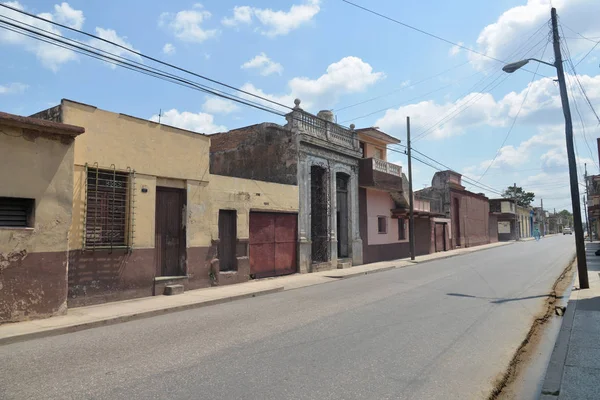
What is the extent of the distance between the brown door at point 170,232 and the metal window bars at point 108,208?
120cm

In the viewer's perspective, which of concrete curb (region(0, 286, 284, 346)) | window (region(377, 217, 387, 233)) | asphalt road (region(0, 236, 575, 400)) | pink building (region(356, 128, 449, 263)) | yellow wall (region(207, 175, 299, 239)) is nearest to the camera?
asphalt road (region(0, 236, 575, 400))

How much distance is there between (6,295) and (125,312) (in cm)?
233

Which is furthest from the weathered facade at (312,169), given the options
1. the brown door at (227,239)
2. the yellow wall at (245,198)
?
the brown door at (227,239)

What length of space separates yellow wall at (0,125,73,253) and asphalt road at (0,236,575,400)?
2369 mm

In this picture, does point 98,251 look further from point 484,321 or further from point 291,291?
point 484,321

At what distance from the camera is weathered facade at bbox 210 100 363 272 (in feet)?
63.8

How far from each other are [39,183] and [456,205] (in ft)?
131

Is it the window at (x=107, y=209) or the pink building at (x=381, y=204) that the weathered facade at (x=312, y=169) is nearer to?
the pink building at (x=381, y=204)

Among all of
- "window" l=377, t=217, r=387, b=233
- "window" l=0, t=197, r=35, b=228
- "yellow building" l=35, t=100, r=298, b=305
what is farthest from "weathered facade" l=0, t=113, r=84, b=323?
"window" l=377, t=217, r=387, b=233

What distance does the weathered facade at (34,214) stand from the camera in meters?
8.72

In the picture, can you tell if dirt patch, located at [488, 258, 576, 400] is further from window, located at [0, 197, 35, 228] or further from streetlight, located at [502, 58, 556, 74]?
window, located at [0, 197, 35, 228]

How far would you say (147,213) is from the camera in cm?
1237

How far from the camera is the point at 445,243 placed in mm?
37312

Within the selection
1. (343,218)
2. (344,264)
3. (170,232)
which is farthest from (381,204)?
(170,232)
